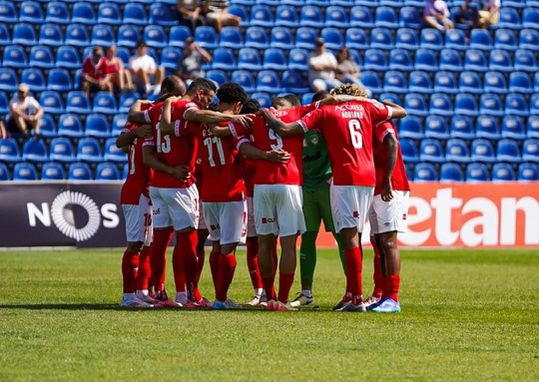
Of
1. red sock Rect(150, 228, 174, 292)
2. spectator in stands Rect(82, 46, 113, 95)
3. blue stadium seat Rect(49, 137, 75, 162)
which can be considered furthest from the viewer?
spectator in stands Rect(82, 46, 113, 95)

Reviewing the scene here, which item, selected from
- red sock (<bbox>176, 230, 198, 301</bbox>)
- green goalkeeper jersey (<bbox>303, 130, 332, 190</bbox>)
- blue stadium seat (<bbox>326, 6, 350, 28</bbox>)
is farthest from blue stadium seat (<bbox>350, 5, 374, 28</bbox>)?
red sock (<bbox>176, 230, 198, 301</bbox>)

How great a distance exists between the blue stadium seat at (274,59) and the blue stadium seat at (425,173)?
3.72 m

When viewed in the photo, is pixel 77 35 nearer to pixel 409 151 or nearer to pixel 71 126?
pixel 71 126

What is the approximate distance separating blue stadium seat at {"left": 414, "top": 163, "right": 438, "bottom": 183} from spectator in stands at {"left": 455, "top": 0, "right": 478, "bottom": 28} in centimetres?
511

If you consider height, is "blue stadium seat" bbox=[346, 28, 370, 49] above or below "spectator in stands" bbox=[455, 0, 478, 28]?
below

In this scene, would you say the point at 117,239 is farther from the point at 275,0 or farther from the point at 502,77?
the point at 502,77

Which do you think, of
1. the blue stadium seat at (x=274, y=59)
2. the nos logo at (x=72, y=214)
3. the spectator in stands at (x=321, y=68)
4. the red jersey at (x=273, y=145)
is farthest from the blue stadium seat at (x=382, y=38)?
the red jersey at (x=273, y=145)

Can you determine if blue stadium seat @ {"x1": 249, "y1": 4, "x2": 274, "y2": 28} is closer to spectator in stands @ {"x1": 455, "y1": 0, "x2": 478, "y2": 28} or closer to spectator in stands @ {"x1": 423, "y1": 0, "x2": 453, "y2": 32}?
spectator in stands @ {"x1": 423, "y1": 0, "x2": 453, "y2": 32}

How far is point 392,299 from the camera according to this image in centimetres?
1188

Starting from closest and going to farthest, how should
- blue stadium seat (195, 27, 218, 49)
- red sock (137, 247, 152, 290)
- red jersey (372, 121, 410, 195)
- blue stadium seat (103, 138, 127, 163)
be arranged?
1. red jersey (372, 121, 410, 195)
2. red sock (137, 247, 152, 290)
3. blue stadium seat (103, 138, 127, 163)
4. blue stadium seat (195, 27, 218, 49)

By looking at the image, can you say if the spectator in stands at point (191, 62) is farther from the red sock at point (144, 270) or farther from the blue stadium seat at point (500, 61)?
the red sock at point (144, 270)

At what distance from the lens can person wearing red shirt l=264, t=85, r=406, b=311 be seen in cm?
1174

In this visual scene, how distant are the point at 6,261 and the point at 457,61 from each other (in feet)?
42.5

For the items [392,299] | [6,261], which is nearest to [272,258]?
[392,299]
